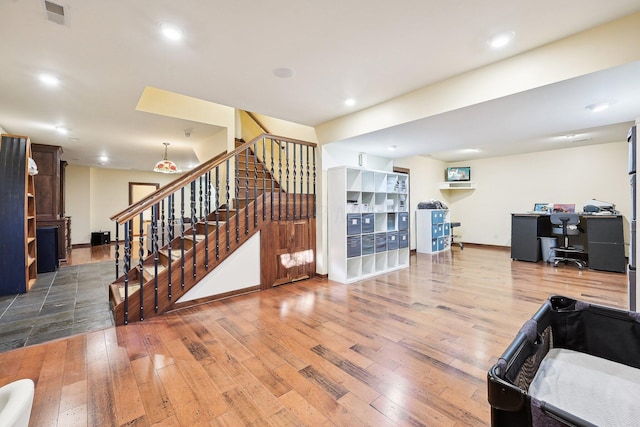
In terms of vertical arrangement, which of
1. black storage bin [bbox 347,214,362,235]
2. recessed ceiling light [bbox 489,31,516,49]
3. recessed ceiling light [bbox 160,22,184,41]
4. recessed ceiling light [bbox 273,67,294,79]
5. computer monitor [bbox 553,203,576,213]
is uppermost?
recessed ceiling light [bbox 273,67,294,79]

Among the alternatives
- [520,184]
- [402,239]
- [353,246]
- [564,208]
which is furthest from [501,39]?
[520,184]

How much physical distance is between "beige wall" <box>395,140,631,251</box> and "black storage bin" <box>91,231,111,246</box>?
9.67 m

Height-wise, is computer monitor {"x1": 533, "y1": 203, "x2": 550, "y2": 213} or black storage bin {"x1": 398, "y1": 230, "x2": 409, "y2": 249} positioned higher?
computer monitor {"x1": 533, "y1": 203, "x2": 550, "y2": 213}

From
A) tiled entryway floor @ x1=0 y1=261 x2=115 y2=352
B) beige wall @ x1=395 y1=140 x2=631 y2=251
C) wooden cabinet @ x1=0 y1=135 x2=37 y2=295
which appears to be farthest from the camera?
beige wall @ x1=395 y1=140 x2=631 y2=251

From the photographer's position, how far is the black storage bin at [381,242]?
477 cm

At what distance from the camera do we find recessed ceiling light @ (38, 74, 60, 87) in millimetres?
2928

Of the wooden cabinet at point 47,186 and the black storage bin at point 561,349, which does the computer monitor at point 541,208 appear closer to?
the black storage bin at point 561,349

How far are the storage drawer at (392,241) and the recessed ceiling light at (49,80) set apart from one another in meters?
4.97

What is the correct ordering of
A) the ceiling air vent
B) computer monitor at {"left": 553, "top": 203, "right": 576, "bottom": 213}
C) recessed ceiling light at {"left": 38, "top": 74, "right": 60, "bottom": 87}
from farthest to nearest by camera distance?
computer monitor at {"left": 553, "top": 203, "right": 576, "bottom": 213} → recessed ceiling light at {"left": 38, "top": 74, "right": 60, "bottom": 87} → the ceiling air vent

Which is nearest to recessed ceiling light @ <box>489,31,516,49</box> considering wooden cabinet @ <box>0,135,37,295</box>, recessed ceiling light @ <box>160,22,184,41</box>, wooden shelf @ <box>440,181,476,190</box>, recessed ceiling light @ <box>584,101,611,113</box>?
recessed ceiling light @ <box>584,101,611,113</box>

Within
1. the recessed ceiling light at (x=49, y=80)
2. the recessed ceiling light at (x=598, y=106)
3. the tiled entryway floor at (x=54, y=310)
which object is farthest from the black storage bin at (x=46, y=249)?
the recessed ceiling light at (x=598, y=106)

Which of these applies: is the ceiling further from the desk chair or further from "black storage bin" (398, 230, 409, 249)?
the desk chair

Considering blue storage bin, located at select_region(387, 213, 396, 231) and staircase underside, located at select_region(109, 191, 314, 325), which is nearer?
staircase underside, located at select_region(109, 191, 314, 325)

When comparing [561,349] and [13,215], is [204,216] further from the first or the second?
[561,349]
